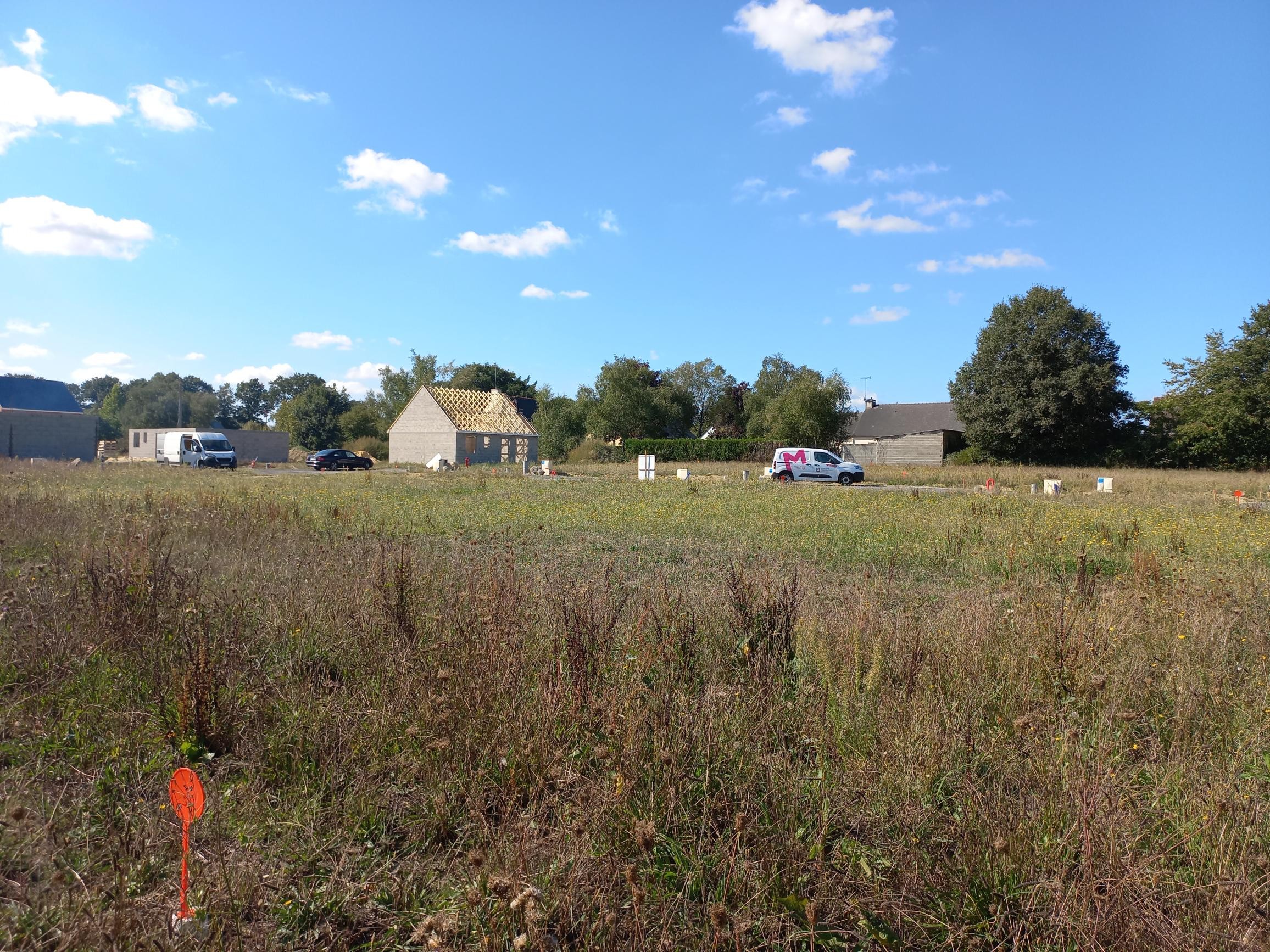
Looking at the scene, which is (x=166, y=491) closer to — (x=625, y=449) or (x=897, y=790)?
(x=897, y=790)

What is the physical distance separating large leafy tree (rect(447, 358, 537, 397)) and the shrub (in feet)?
77.4

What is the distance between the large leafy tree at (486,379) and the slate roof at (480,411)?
33.1 meters

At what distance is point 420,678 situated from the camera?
3.85m

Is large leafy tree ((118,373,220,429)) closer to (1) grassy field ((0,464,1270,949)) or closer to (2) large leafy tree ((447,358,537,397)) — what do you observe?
(2) large leafy tree ((447,358,537,397))

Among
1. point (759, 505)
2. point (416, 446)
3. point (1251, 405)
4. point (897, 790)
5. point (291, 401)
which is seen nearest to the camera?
point (897, 790)

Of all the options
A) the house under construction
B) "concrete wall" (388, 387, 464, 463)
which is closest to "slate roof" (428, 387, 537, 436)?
the house under construction

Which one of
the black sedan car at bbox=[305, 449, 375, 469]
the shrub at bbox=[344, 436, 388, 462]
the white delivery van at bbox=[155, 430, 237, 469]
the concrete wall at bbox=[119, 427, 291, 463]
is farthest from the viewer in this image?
the shrub at bbox=[344, 436, 388, 462]

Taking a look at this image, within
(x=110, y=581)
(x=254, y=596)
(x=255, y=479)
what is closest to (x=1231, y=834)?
(x=254, y=596)

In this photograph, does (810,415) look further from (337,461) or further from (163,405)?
(163,405)

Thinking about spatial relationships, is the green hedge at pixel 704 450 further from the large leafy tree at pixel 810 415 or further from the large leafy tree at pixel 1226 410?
the large leafy tree at pixel 1226 410

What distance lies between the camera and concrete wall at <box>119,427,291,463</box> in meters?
58.2

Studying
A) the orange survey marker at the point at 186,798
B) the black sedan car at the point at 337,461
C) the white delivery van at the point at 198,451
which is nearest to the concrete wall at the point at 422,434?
the black sedan car at the point at 337,461

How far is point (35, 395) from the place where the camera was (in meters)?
53.8

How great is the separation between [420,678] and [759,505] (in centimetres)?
1326
